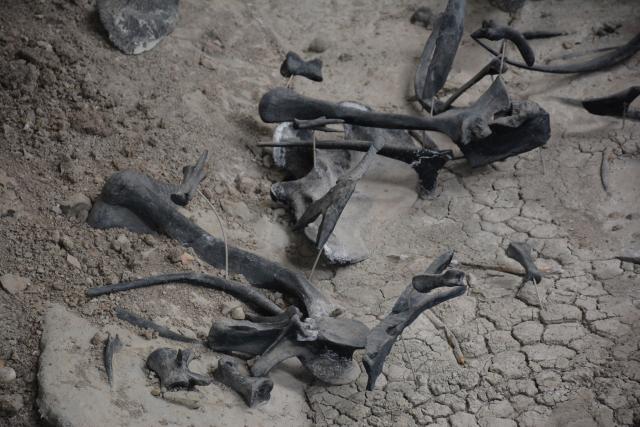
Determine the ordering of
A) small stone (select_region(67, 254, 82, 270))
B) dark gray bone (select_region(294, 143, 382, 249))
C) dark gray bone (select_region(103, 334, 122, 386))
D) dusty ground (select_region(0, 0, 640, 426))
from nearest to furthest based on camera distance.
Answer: dark gray bone (select_region(103, 334, 122, 386)) < dusty ground (select_region(0, 0, 640, 426)) < small stone (select_region(67, 254, 82, 270)) < dark gray bone (select_region(294, 143, 382, 249))

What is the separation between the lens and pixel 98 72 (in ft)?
11.1

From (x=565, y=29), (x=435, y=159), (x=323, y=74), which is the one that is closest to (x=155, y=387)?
(x=435, y=159)

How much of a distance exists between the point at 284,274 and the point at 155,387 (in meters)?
0.70

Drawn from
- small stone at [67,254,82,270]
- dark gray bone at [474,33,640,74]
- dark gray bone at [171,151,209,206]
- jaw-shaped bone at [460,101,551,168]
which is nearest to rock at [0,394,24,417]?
small stone at [67,254,82,270]

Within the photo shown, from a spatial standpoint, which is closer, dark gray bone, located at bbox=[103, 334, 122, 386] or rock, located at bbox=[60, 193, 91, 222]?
dark gray bone, located at bbox=[103, 334, 122, 386]

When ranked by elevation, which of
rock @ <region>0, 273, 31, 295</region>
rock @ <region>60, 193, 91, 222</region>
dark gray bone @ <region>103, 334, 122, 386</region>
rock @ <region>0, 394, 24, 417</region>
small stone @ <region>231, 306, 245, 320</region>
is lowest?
small stone @ <region>231, 306, 245, 320</region>

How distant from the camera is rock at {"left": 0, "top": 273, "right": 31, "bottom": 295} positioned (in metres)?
2.55

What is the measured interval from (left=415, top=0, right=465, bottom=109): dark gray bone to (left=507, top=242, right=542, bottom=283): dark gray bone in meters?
0.96

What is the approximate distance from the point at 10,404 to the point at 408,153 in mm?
1891

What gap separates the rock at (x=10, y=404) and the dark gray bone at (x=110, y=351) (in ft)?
0.84


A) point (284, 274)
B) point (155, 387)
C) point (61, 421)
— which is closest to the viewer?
point (61, 421)

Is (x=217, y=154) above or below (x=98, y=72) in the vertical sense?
below

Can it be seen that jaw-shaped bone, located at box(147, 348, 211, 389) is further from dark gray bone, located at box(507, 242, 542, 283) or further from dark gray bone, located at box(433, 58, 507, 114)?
dark gray bone, located at box(433, 58, 507, 114)

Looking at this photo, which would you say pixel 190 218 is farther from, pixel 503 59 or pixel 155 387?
pixel 503 59
